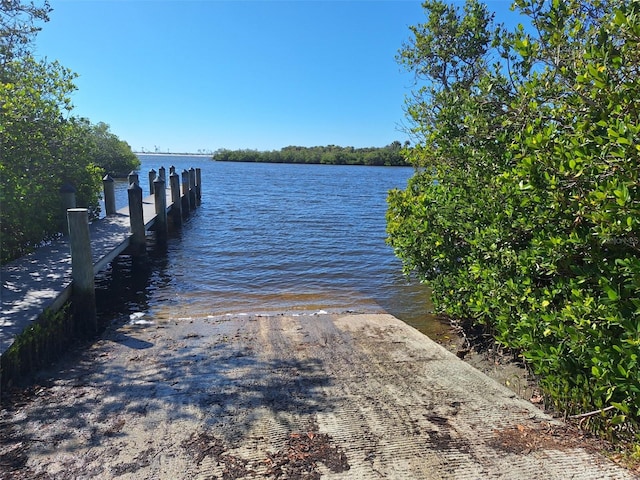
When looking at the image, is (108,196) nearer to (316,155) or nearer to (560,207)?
(560,207)

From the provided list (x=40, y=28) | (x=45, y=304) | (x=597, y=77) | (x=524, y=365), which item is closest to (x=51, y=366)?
(x=45, y=304)

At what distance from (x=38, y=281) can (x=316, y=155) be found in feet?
362

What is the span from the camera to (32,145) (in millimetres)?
8398

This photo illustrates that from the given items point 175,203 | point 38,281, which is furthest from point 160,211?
point 38,281

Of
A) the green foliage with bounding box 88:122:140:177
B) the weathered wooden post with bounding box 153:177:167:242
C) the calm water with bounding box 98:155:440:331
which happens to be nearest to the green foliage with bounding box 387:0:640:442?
the calm water with bounding box 98:155:440:331

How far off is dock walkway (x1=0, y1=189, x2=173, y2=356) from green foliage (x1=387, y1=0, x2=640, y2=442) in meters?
4.94

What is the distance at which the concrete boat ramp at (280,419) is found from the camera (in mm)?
3031

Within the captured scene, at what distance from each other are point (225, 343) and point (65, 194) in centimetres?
619

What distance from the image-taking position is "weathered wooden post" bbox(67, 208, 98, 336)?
6109mm

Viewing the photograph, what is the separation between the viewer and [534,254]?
3611mm

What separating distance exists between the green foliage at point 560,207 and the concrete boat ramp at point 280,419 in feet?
2.16

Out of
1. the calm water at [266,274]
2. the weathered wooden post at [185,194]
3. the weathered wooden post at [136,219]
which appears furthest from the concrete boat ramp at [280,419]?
the weathered wooden post at [185,194]

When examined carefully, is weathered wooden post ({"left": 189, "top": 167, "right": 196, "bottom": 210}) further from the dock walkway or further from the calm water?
the dock walkway

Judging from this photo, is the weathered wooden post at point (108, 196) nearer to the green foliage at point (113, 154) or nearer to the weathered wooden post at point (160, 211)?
the weathered wooden post at point (160, 211)
